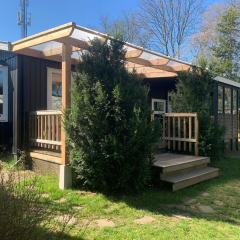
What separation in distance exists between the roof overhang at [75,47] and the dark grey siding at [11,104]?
663 millimetres

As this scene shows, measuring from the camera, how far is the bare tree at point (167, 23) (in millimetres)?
27312

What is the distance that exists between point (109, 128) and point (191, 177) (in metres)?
2.23

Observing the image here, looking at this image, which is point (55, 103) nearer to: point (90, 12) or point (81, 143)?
point (81, 143)

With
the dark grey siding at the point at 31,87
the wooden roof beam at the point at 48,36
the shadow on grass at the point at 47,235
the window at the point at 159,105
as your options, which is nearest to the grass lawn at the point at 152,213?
the shadow on grass at the point at 47,235

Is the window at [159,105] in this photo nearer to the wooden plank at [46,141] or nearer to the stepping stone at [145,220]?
the wooden plank at [46,141]

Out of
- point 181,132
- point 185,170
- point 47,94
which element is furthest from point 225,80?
point 47,94

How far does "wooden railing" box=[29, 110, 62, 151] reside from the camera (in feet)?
22.8

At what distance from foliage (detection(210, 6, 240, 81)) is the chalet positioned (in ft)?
49.2

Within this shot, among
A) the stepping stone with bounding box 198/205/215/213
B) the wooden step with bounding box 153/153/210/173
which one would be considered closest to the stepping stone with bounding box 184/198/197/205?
the stepping stone with bounding box 198/205/215/213

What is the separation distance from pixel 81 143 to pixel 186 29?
2418 centimetres

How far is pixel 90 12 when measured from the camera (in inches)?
1124

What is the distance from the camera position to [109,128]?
5.58 meters

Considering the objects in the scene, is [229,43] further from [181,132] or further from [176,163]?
[176,163]

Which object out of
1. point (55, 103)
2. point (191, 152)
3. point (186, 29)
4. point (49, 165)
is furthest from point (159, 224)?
point (186, 29)
